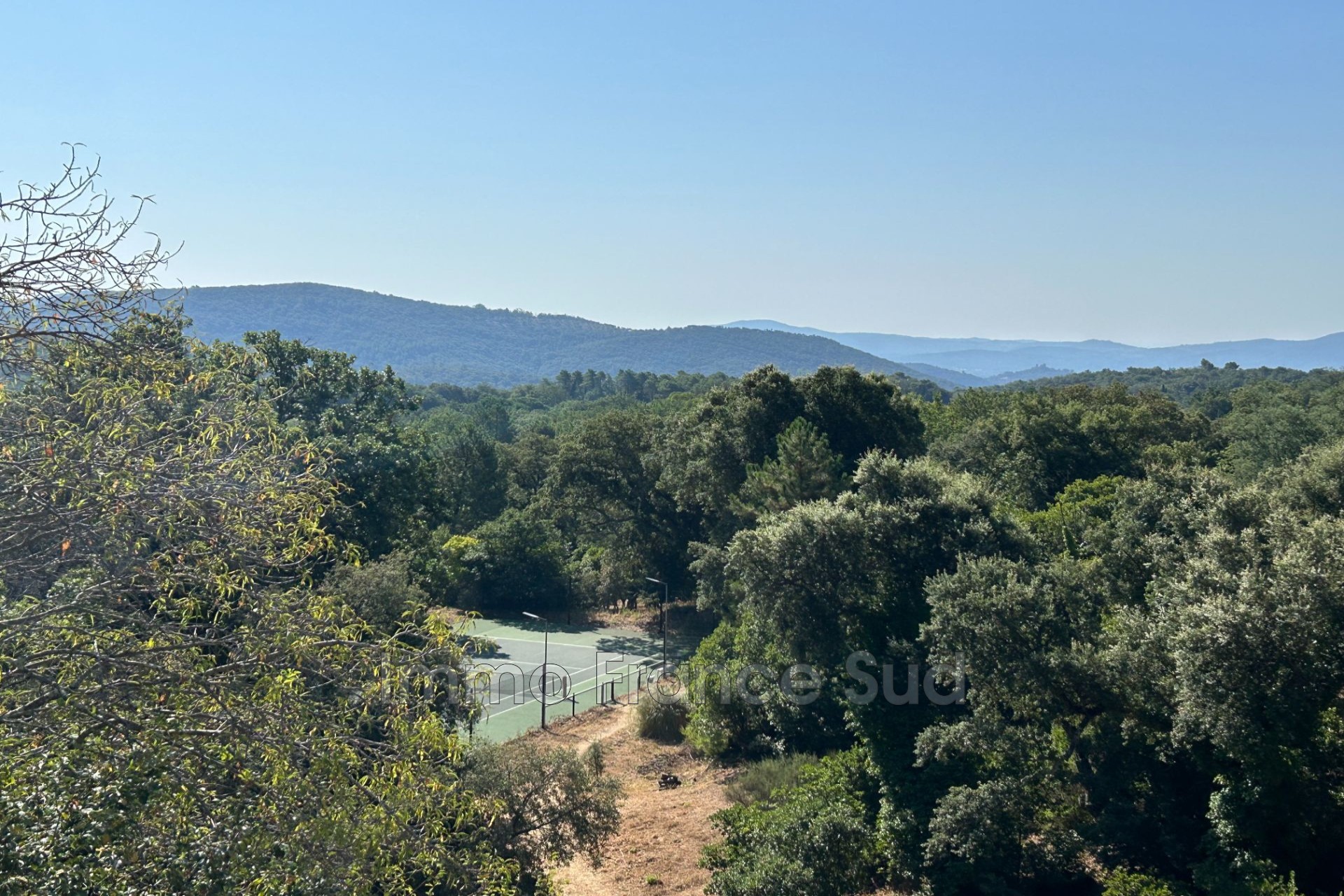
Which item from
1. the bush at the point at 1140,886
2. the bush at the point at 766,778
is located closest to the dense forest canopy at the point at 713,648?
the bush at the point at 1140,886

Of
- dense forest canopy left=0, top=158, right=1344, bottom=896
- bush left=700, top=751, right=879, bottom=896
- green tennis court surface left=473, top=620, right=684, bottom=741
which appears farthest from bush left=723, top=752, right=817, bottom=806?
green tennis court surface left=473, top=620, right=684, bottom=741

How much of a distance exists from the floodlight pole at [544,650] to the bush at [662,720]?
2.49 meters

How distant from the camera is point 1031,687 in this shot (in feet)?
42.6

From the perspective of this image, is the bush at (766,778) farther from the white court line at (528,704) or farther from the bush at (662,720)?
the white court line at (528,704)

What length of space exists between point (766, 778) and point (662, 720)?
638 cm

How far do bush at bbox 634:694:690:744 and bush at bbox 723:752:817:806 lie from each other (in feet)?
16.9

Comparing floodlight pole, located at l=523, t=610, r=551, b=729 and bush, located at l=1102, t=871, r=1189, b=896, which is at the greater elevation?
bush, located at l=1102, t=871, r=1189, b=896

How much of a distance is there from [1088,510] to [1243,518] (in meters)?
10.5

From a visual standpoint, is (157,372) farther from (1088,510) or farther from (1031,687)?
(1088,510)

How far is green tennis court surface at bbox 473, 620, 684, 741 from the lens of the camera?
25.4 meters

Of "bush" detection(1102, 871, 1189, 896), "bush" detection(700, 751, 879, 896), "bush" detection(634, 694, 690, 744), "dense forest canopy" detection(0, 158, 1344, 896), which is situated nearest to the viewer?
"dense forest canopy" detection(0, 158, 1344, 896)

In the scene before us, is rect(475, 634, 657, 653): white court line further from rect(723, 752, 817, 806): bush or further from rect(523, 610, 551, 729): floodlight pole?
rect(723, 752, 817, 806): bush

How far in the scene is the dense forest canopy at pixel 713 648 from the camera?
485 centimetres

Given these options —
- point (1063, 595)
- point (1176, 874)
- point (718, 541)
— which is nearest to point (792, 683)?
point (1063, 595)
